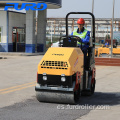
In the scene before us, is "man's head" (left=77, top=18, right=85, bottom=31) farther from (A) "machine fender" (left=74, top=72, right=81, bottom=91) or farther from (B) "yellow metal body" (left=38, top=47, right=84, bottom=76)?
(A) "machine fender" (left=74, top=72, right=81, bottom=91)

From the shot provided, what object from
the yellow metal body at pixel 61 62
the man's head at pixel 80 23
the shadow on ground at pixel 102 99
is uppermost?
the man's head at pixel 80 23

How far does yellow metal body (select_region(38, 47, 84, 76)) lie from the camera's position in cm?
894

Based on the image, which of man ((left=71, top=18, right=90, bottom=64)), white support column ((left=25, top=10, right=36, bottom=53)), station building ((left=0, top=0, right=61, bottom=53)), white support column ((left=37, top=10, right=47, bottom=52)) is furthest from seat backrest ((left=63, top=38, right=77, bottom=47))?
white support column ((left=37, top=10, right=47, bottom=52))

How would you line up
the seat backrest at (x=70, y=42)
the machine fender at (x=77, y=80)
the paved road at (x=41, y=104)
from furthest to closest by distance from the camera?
1. the seat backrest at (x=70, y=42)
2. the machine fender at (x=77, y=80)
3. the paved road at (x=41, y=104)

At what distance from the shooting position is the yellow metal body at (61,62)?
352 inches

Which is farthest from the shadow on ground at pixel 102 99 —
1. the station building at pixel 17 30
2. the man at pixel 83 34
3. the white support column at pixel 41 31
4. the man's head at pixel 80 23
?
the white support column at pixel 41 31

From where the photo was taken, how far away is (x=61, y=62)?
8992 millimetres

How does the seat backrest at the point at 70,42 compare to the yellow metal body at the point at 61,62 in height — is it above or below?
above

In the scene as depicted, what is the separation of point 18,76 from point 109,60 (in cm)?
825

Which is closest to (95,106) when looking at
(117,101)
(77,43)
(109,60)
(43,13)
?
(117,101)

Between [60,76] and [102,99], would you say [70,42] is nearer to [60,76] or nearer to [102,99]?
[60,76]

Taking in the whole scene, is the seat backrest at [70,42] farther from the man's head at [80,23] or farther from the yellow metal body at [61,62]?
the man's head at [80,23]

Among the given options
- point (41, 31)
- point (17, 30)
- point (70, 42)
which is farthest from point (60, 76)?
point (41, 31)

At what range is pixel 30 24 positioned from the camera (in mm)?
37906
